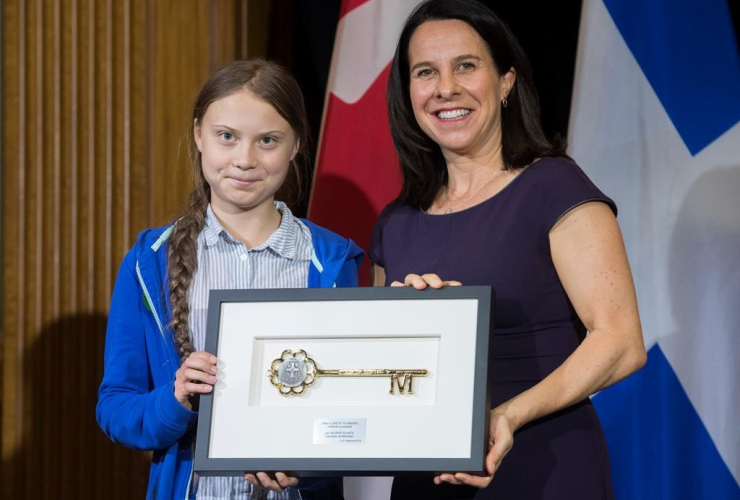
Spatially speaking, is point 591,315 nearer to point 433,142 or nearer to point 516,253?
point 516,253

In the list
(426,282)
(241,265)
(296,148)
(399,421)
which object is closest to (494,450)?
(399,421)

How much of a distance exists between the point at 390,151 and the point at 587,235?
94cm

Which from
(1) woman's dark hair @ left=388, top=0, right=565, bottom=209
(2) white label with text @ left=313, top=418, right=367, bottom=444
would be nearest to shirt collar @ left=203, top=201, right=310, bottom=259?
(1) woman's dark hair @ left=388, top=0, right=565, bottom=209

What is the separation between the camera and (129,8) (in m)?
2.30

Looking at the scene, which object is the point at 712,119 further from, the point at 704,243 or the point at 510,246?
the point at 510,246

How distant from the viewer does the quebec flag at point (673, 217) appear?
2.09 meters

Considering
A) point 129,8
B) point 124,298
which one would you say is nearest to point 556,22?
point 129,8

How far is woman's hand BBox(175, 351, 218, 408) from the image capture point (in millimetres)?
1374

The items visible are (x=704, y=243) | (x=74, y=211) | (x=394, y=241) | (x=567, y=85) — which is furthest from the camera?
(x=567, y=85)

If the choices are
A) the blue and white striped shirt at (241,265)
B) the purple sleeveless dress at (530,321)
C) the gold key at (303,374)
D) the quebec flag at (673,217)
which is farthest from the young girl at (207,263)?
the quebec flag at (673,217)

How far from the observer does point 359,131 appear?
7.68 ft

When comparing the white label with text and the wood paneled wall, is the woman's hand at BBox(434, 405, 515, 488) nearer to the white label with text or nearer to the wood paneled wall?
the white label with text

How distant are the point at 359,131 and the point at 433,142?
590mm

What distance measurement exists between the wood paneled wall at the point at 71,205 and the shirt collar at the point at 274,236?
2.22 feet
